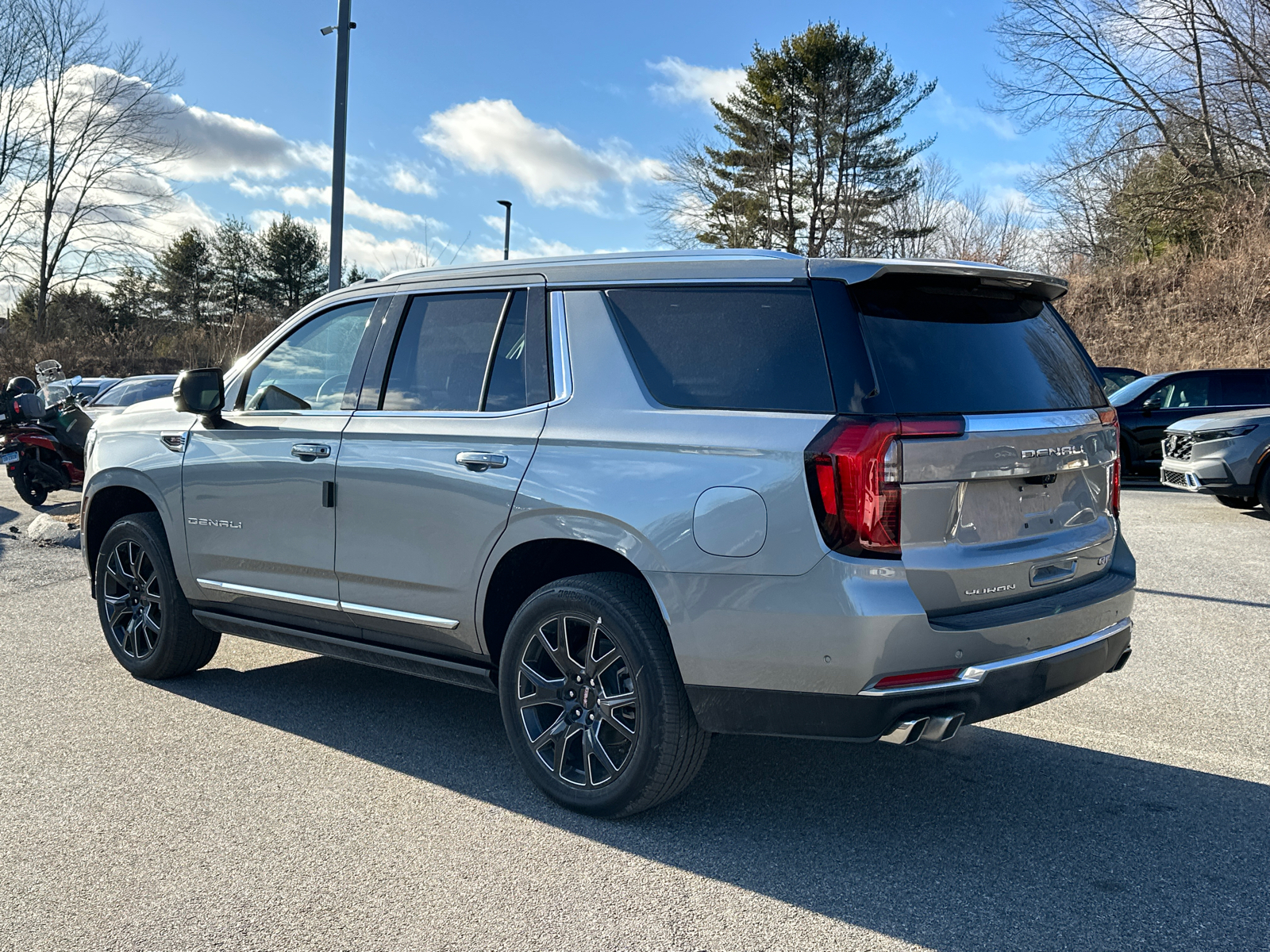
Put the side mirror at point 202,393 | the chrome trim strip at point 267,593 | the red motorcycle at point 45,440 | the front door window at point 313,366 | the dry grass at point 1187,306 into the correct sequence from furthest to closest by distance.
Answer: the dry grass at point 1187,306
the red motorcycle at point 45,440
the side mirror at point 202,393
the front door window at point 313,366
the chrome trim strip at point 267,593

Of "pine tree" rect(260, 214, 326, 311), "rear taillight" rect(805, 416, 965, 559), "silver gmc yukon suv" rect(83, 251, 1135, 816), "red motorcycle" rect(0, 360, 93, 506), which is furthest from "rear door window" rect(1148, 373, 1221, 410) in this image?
"pine tree" rect(260, 214, 326, 311)

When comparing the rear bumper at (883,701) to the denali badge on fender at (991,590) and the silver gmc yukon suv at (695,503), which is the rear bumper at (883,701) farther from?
the denali badge on fender at (991,590)

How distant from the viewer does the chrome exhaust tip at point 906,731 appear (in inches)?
128

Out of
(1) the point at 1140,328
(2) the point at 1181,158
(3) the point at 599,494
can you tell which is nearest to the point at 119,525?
(3) the point at 599,494

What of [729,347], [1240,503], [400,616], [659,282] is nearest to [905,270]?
[729,347]

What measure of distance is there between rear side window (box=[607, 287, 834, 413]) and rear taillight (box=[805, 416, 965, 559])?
136mm

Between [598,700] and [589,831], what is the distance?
1.50 ft

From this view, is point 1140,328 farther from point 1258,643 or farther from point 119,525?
point 119,525

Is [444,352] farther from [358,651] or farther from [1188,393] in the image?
[1188,393]

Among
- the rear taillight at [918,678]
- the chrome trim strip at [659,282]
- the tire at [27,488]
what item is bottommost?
the tire at [27,488]

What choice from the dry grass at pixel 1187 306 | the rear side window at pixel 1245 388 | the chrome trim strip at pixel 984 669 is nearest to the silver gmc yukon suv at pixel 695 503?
the chrome trim strip at pixel 984 669

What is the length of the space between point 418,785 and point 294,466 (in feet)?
4.99

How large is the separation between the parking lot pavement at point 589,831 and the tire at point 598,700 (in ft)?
0.54

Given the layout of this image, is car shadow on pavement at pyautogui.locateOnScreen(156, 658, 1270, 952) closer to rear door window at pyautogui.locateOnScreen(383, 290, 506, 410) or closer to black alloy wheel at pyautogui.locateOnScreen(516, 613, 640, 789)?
black alloy wheel at pyautogui.locateOnScreen(516, 613, 640, 789)
